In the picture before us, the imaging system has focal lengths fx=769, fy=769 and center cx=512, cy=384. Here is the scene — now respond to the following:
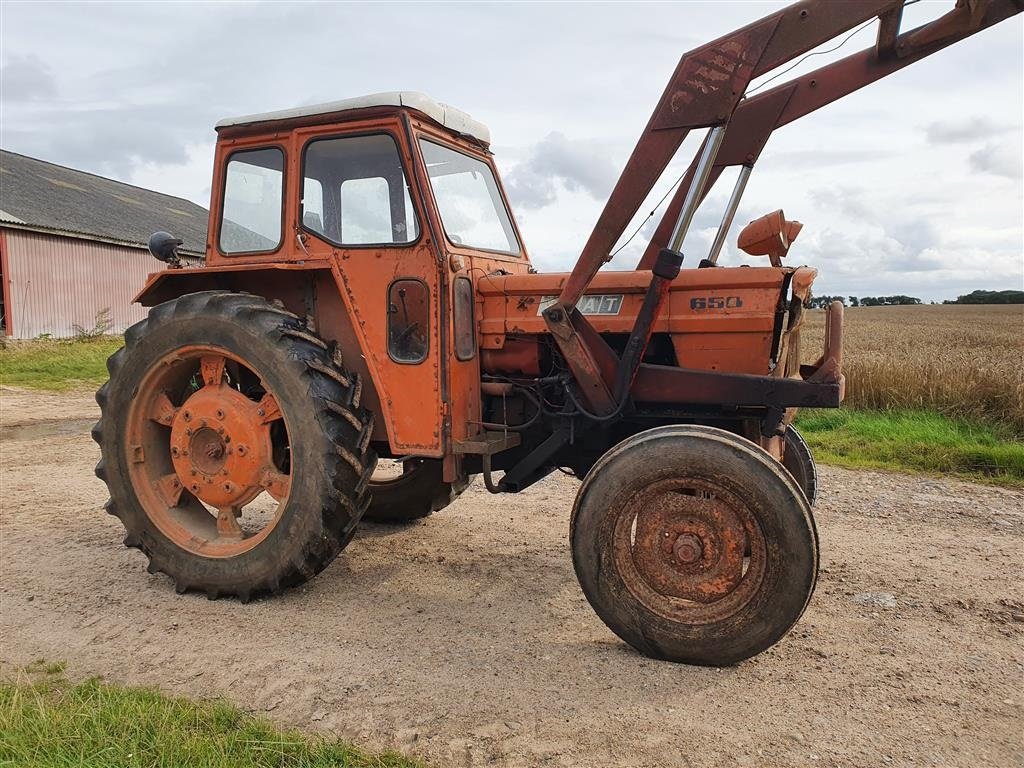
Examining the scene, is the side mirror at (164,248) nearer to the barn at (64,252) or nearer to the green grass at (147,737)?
the green grass at (147,737)

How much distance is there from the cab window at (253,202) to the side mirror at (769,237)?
2.59 metres

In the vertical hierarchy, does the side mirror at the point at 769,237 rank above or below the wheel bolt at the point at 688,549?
above

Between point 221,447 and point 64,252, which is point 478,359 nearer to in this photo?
point 221,447

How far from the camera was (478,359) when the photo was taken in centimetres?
434

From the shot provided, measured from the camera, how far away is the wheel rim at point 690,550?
327cm

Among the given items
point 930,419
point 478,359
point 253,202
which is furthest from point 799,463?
point 930,419

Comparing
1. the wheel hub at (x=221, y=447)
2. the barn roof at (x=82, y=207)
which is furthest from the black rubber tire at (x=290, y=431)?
the barn roof at (x=82, y=207)

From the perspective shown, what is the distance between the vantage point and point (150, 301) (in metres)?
4.79

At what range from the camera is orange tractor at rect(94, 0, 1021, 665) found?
336 cm

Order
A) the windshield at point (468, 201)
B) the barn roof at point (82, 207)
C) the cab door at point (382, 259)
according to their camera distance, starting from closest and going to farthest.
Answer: the cab door at point (382, 259) → the windshield at point (468, 201) → the barn roof at point (82, 207)

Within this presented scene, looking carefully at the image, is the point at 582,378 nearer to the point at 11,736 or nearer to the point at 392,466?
the point at 11,736

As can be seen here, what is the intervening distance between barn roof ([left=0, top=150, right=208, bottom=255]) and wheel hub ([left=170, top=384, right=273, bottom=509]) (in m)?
16.9

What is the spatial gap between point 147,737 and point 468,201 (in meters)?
3.27

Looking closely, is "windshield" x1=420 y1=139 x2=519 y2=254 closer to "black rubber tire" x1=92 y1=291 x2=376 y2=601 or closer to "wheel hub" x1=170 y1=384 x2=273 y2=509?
"black rubber tire" x1=92 y1=291 x2=376 y2=601
